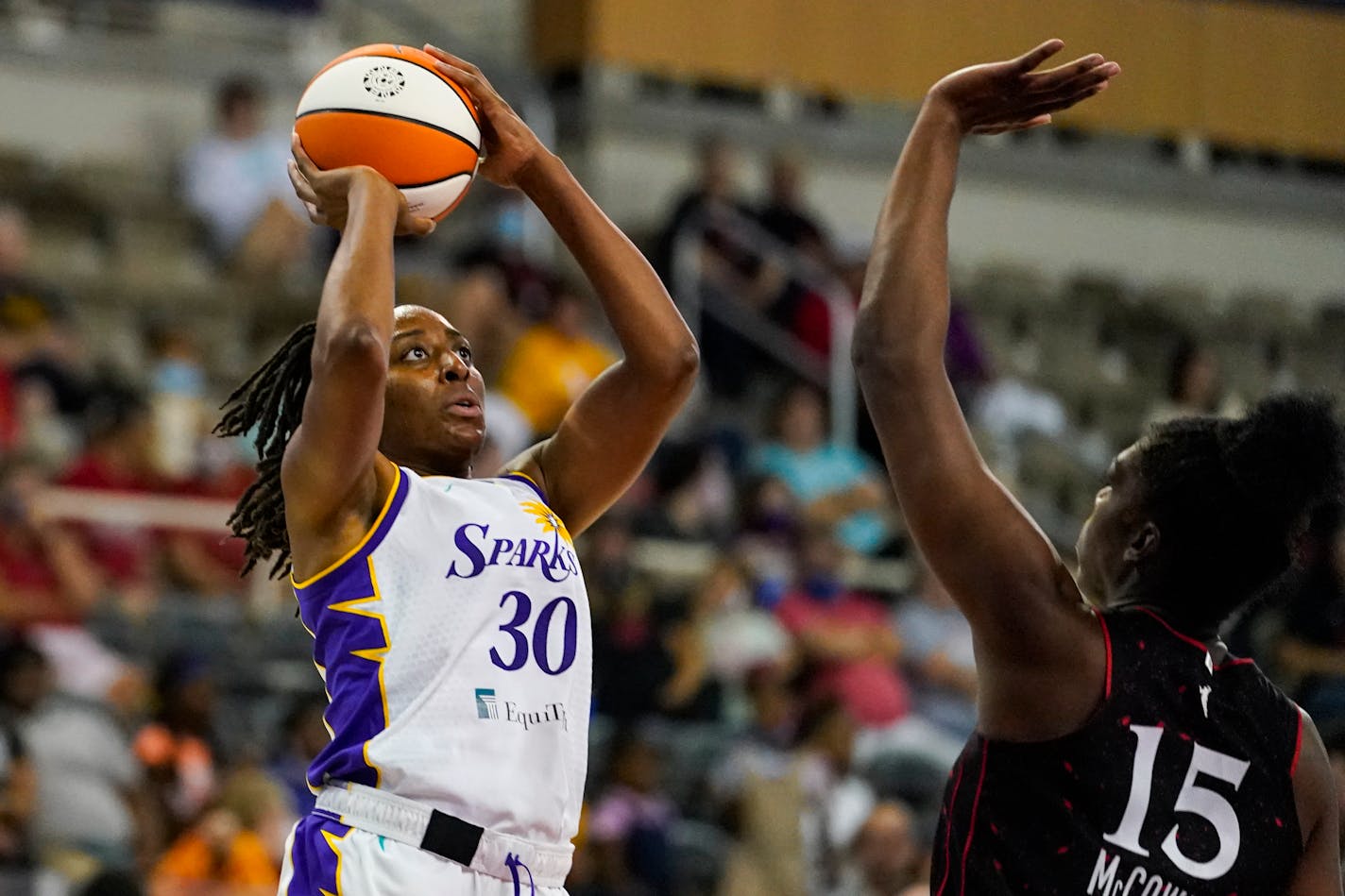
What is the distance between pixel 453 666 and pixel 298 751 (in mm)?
4857

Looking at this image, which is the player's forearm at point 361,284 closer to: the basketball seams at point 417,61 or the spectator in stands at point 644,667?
the basketball seams at point 417,61

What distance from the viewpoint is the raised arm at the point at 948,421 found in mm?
3066

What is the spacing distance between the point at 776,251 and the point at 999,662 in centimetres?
949

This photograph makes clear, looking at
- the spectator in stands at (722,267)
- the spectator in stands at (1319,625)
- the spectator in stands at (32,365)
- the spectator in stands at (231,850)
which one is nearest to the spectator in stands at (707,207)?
the spectator in stands at (722,267)

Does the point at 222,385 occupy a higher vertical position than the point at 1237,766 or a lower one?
lower

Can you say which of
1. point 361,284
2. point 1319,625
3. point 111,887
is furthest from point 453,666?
point 1319,625

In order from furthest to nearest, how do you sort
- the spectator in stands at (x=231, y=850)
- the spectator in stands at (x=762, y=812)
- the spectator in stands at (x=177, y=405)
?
the spectator in stands at (x=177, y=405), the spectator in stands at (x=762, y=812), the spectator in stands at (x=231, y=850)

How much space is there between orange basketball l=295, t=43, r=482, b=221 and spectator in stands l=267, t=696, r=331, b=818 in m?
4.46

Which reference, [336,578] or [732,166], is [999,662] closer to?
[336,578]

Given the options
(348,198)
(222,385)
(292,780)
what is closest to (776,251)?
(222,385)

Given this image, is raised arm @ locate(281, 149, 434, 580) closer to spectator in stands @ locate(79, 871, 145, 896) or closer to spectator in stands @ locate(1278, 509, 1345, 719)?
spectator in stands @ locate(79, 871, 145, 896)

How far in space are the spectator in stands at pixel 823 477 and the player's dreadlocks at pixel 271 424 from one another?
23.1 feet

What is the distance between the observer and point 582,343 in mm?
11031

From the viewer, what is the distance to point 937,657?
10.6 meters
